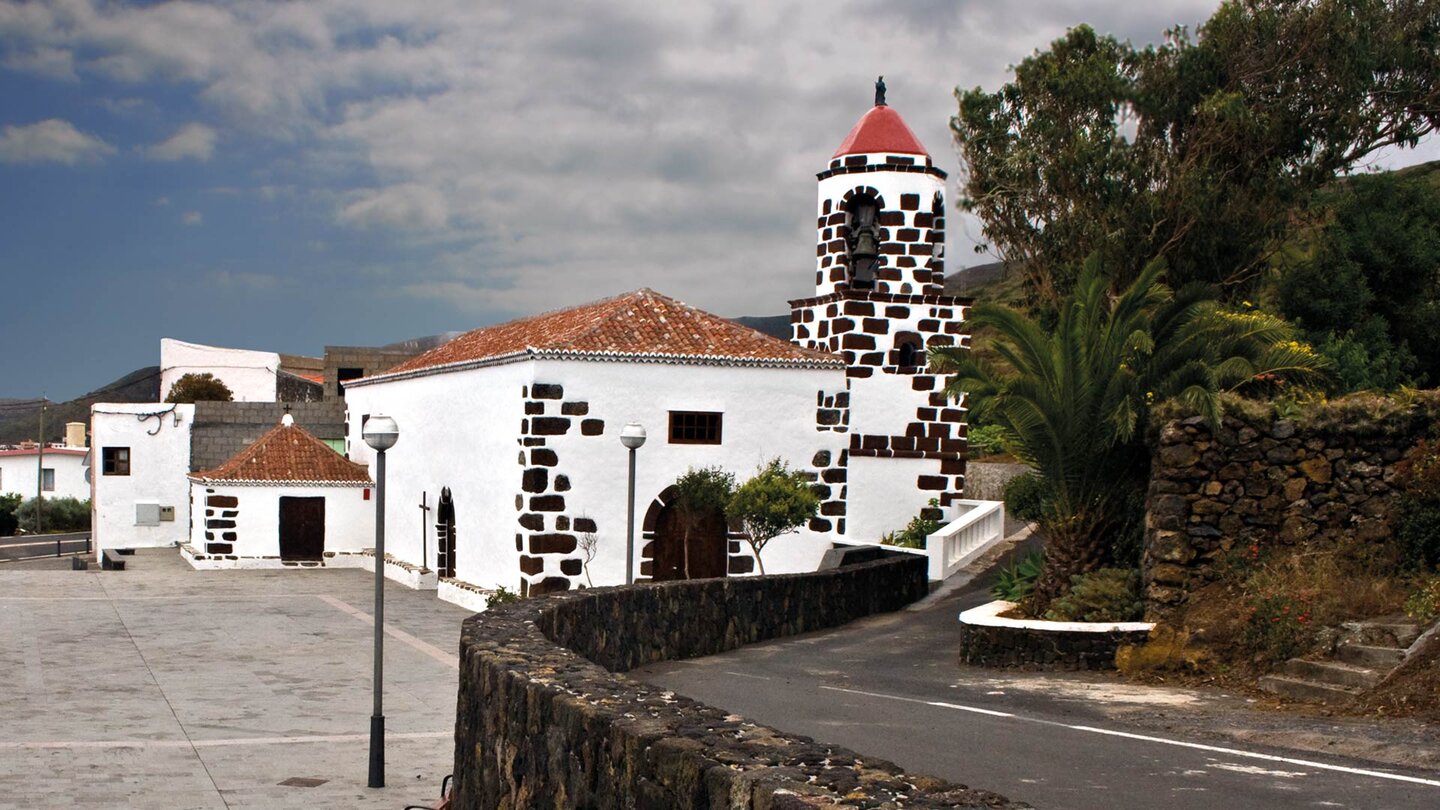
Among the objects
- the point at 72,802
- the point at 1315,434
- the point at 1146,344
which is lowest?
the point at 72,802

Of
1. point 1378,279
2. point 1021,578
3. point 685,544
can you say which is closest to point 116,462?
point 685,544

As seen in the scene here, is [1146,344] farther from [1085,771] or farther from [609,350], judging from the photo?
[609,350]

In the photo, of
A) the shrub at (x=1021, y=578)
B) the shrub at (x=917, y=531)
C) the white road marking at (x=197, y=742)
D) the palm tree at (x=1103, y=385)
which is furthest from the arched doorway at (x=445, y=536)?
the white road marking at (x=197, y=742)

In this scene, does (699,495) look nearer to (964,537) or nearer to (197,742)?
(964,537)

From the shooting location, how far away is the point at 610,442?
23.9 meters

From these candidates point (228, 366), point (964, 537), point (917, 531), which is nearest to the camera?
point (964, 537)

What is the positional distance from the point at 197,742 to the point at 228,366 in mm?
47970

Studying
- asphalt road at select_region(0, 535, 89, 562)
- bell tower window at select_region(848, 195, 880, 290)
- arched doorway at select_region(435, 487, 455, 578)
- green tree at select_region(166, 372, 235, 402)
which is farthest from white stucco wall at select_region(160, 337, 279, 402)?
bell tower window at select_region(848, 195, 880, 290)

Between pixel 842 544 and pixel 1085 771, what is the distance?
1656 cm

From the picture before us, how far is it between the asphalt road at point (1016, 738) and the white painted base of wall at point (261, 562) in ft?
64.2

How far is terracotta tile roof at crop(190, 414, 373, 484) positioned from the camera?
33.7 metres

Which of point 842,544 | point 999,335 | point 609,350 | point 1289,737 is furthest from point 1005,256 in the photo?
point 1289,737

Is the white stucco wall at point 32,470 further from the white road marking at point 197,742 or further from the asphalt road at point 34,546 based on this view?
the white road marking at point 197,742

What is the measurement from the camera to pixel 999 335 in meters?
18.2
